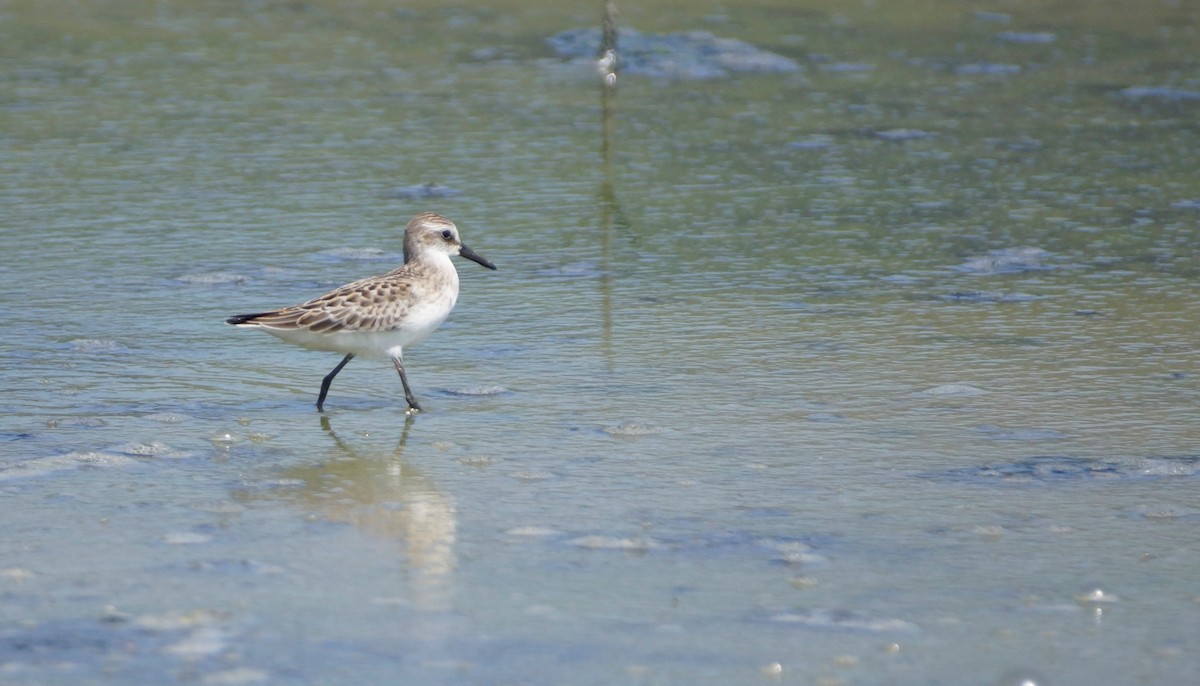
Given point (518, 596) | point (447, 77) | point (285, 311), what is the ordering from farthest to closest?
point (447, 77)
point (285, 311)
point (518, 596)

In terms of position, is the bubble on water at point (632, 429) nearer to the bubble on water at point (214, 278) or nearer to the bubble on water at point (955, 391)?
the bubble on water at point (955, 391)

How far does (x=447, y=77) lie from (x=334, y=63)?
1063 millimetres

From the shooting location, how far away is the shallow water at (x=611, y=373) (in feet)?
15.1

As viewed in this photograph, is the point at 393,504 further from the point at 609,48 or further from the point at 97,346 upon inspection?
the point at 609,48

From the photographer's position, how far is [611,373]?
23.1 feet

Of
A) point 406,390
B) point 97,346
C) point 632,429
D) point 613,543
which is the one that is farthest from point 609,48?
point 613,543

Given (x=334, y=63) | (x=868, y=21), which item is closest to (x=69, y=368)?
(x=334, y=63)

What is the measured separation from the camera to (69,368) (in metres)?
7.01

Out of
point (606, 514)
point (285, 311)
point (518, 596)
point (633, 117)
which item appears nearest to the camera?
point (518, 596)

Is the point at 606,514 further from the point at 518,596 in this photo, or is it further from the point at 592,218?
the point at 592,218

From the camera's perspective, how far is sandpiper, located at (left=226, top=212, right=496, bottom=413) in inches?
261

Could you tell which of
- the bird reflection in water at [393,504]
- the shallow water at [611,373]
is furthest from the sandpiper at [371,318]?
the bird reflection in water at [393,504]

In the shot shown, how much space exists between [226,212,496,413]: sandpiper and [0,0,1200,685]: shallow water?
255 millimetres

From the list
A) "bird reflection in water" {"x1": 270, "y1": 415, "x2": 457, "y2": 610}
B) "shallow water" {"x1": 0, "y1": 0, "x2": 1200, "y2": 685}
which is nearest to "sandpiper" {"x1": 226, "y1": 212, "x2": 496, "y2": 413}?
"shallow water" {"x1": 0, "y1": 0, "x2": 1200, "y2": 685}
